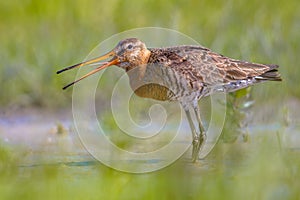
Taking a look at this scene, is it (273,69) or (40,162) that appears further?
(273,69)

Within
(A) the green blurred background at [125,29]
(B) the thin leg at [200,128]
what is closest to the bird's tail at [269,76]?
(A) the green blurred background at [125,29]

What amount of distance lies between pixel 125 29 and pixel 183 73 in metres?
2.32

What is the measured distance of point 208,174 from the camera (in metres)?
7.22

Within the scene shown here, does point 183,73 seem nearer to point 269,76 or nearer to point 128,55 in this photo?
point 128,55

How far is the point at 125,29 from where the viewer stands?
10961 mm

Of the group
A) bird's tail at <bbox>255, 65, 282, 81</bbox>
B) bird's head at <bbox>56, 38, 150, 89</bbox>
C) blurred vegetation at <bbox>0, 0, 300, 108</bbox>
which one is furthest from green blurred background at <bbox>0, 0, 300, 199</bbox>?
bird's head at <bbox>56, 38, 150, 89</bbox>

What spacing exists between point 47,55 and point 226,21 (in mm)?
1842

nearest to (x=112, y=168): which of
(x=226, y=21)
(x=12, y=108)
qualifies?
(x=12, y=108)

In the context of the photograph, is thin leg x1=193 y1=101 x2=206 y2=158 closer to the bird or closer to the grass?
the bird

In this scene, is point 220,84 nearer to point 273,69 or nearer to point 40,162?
point 273,69

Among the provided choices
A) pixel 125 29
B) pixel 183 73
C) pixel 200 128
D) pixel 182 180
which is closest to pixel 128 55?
pixel 183 73

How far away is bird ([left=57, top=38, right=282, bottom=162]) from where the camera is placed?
28.6 feet

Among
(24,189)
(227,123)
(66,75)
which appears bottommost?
(24,189)

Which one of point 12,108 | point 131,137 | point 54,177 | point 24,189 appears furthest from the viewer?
point 12,108
